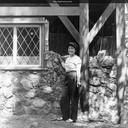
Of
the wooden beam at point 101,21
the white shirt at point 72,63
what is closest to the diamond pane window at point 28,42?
the white shirt at point 72,63

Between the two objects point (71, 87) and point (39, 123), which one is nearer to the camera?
point (39, 123)

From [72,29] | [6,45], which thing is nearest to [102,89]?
[72,29]

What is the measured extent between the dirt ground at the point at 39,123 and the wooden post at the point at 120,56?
1.97 ft

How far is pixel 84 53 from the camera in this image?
5543mm

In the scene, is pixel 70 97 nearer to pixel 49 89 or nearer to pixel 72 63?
pixel 49 89

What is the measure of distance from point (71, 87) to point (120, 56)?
4.53ft

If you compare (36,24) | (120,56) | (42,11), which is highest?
(42,11)

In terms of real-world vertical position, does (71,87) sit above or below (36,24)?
below

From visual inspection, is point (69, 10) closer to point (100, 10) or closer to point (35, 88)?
point (100, 10)

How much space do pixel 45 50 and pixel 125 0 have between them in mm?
2301

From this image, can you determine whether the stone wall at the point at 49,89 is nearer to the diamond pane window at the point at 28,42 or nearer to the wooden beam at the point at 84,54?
the wooden beam at the point at 84,54

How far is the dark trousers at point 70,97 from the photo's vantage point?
5.23 m

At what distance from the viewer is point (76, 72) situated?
5281 millimetres

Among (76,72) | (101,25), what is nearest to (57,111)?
(76,72)
